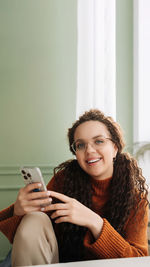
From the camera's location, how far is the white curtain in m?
1.68

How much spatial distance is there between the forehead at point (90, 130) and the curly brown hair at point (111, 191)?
30 mm

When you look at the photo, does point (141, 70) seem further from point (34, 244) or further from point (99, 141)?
point (34, 244)

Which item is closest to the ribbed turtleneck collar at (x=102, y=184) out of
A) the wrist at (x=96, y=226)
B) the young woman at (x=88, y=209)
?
the young woman at (x=88, y=209)

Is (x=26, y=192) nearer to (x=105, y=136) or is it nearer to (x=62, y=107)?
(x=105, y=136)

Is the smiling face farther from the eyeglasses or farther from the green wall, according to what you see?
the green wall

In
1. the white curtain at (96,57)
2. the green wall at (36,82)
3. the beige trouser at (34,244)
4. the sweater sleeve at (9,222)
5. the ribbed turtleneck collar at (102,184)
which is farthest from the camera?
the green wall at (36,82)

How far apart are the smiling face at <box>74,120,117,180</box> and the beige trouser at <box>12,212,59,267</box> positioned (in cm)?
33

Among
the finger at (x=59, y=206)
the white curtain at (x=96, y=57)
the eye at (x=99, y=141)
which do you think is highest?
the white curtain at (x=96, y=57)

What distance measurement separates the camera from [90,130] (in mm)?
1315

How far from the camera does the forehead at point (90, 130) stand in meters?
1.31

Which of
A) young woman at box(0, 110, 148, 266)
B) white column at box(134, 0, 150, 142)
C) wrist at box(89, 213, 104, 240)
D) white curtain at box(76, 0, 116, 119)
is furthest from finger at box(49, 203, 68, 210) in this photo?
white column at box(134, 0, 150, 142)

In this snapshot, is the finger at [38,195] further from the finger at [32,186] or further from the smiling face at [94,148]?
the smiling face at [94,148]

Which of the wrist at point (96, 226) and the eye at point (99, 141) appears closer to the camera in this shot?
the wrist at point (96, 226)

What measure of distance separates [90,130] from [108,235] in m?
0.48
